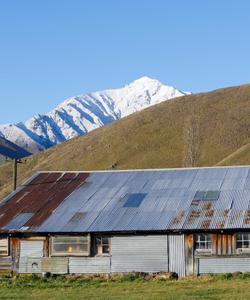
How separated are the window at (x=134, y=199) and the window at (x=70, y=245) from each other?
322 cm

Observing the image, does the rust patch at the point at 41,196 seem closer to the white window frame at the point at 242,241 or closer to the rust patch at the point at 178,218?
the rust patch at the point at 178,218

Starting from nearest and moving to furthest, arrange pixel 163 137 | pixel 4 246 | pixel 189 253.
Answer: pixel 189 253, pixel 4 246, pixel 163 137

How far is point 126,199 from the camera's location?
38.2 m

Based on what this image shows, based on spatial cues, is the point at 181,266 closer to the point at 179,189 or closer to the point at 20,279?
the point at 179,189

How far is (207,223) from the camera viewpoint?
34031mm

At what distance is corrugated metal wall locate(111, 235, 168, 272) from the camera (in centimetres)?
3453

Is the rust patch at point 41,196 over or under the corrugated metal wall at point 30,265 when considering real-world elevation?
over

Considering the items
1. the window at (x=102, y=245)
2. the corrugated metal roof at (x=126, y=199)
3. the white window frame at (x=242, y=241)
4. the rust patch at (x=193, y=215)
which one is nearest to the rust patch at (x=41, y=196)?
the corrugated metal roof at (x=126, y=199)

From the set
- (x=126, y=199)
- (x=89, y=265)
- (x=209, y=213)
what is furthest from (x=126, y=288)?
(x=126, y=199)

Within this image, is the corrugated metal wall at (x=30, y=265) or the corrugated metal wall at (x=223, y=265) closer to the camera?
the corrugated metal wall at (x=223, y=265)

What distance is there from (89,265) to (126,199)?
4610 mm

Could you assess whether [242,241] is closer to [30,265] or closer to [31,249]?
[31,249]

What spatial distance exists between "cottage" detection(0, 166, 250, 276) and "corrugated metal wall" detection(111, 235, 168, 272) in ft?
0.17

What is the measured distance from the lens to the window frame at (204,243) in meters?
34.1
